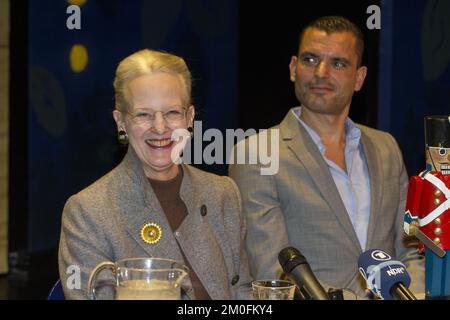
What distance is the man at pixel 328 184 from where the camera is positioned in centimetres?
291

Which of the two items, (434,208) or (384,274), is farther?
(434,208)

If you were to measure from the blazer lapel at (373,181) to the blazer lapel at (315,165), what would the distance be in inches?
2.9

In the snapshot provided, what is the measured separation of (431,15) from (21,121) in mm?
2709

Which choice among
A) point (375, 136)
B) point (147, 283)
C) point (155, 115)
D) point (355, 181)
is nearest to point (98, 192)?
point (155, 115)

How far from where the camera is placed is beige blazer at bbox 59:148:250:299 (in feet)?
7.20

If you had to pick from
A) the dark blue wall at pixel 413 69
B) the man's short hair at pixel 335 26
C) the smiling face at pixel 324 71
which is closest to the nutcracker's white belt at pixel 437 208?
the smiling face at pixel 324 71

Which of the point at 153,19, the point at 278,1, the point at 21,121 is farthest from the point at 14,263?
the point at 278,1

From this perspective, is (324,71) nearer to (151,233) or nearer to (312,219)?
(312,219)

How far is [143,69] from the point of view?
2.39 m

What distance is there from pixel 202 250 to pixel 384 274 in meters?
0.80

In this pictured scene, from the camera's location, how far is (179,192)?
2482 millimetres

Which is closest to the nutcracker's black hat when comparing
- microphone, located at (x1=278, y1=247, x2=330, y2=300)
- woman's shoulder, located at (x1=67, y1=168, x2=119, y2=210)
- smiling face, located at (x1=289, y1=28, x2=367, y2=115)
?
microphone, located at (x1=278, y1=247, x2=330, y2=300)

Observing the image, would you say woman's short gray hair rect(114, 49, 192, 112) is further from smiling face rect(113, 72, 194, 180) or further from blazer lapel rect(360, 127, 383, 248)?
blazer lapel rect(360, 127, 383, 248)
